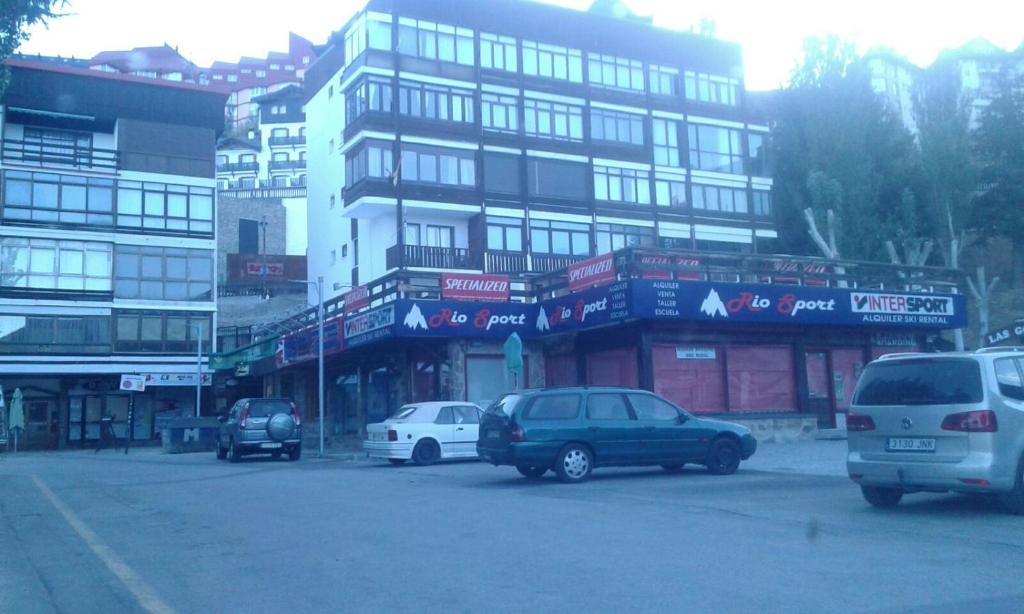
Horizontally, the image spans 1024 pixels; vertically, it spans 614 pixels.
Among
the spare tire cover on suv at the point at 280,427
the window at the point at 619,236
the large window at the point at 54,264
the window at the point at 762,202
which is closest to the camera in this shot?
the spare tire cover on suv at the point at 280,427

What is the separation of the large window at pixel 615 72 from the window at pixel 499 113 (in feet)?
14.8

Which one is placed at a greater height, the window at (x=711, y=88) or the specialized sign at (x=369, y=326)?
the window at (x=711, y=88)

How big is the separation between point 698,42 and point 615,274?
27.1 metres

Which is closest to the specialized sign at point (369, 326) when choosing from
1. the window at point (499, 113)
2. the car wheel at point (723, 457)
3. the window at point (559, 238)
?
the car wheel at point (723, 457)

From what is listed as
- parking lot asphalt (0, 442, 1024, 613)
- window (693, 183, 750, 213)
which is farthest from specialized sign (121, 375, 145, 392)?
window (693, 183, 750, 213)

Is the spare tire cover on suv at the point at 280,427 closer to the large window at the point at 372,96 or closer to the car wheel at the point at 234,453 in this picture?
the car wheel at the point at 234,453

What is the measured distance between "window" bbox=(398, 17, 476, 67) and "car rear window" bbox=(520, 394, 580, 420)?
27.0 metres

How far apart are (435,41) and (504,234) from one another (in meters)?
8.79

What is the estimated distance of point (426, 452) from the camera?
74.0 ft

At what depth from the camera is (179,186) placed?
5028cm

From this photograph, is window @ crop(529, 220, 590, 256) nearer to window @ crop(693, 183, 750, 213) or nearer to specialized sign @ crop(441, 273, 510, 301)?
window @ crop(693, 183, 750, 213)

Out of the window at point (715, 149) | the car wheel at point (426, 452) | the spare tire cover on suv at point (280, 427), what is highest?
the window at point (715, 149)

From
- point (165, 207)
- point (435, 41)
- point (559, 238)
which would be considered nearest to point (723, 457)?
point (559, 238)

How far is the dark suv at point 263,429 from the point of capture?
26.3 meters
